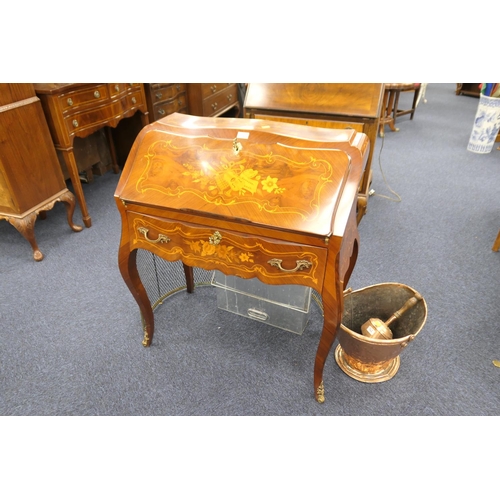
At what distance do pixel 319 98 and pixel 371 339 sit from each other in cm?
154

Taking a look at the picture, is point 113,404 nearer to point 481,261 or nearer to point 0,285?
point 0,285

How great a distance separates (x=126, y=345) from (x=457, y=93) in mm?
6730

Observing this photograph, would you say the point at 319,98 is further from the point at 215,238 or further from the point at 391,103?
the point at 391,103

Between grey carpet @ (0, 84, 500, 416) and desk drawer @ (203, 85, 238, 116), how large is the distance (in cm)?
157

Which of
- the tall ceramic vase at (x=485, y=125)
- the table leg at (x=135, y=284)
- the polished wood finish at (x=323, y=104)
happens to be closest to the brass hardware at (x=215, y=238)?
the table leg at (x=135, y=284)

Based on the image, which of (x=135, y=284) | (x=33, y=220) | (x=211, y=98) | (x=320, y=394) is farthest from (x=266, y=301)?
(x=211, y=98)

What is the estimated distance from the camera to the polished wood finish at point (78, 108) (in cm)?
240

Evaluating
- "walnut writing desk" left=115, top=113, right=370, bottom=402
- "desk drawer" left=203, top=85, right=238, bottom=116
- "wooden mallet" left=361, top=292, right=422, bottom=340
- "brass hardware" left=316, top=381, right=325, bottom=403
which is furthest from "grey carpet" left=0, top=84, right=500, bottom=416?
"desk drawer" left=203, top=85, right=238, bottom=116

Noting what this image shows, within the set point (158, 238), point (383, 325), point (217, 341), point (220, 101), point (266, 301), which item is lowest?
point (217, 341)

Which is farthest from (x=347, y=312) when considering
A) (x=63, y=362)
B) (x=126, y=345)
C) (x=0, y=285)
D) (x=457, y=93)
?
(x=457, y=93)

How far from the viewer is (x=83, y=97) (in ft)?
8.36

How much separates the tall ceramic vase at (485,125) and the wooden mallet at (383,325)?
3.16m

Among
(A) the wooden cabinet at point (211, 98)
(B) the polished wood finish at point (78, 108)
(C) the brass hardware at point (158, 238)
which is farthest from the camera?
(A) the wooden cabinet at point (211, 98)

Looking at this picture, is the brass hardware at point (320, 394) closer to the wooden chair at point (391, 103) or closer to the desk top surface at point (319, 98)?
the desk top surface at point (319, 98)
